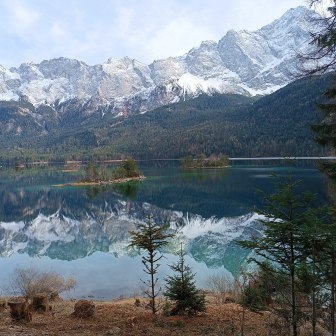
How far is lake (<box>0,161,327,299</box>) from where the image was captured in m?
37.8

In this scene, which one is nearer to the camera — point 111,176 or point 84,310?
point 84,310

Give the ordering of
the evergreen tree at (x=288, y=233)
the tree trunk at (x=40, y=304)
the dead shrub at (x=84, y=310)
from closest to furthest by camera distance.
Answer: the evergreen tree at (x=288, y=233) → the dead shrub at (x=84, y=310) → the tree trunk at (x=40, y=304)

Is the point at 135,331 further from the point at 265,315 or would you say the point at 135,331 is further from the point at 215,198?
the point at 215,198

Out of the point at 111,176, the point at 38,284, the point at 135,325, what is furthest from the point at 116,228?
the point at 111,176

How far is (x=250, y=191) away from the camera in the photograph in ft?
295

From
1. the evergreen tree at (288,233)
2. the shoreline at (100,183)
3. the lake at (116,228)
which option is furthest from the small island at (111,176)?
the evergreen tree at (288,233)

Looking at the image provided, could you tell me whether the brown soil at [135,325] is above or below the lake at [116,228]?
above

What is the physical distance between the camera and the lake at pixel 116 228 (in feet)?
Answer: 124

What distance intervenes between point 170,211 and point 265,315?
194ft

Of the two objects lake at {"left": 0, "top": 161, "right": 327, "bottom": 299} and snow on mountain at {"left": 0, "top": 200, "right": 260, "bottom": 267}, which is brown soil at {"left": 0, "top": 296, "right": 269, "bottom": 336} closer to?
lake at {"left": 0, "top": 161, "right": 327, "bottom": 299}

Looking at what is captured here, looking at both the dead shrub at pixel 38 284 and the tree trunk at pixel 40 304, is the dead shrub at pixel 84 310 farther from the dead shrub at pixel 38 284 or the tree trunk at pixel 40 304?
the dead shrub at pixel 38 284

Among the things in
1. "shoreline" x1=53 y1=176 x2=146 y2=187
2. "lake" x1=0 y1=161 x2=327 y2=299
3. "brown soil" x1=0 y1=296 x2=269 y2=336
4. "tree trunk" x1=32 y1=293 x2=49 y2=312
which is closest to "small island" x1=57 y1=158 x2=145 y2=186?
"shoreline" x1=53 y1=176 x2=146 y2=187

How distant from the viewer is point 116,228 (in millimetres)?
64438

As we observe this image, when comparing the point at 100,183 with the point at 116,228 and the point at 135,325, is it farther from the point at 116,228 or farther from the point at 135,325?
the point at 135,325
